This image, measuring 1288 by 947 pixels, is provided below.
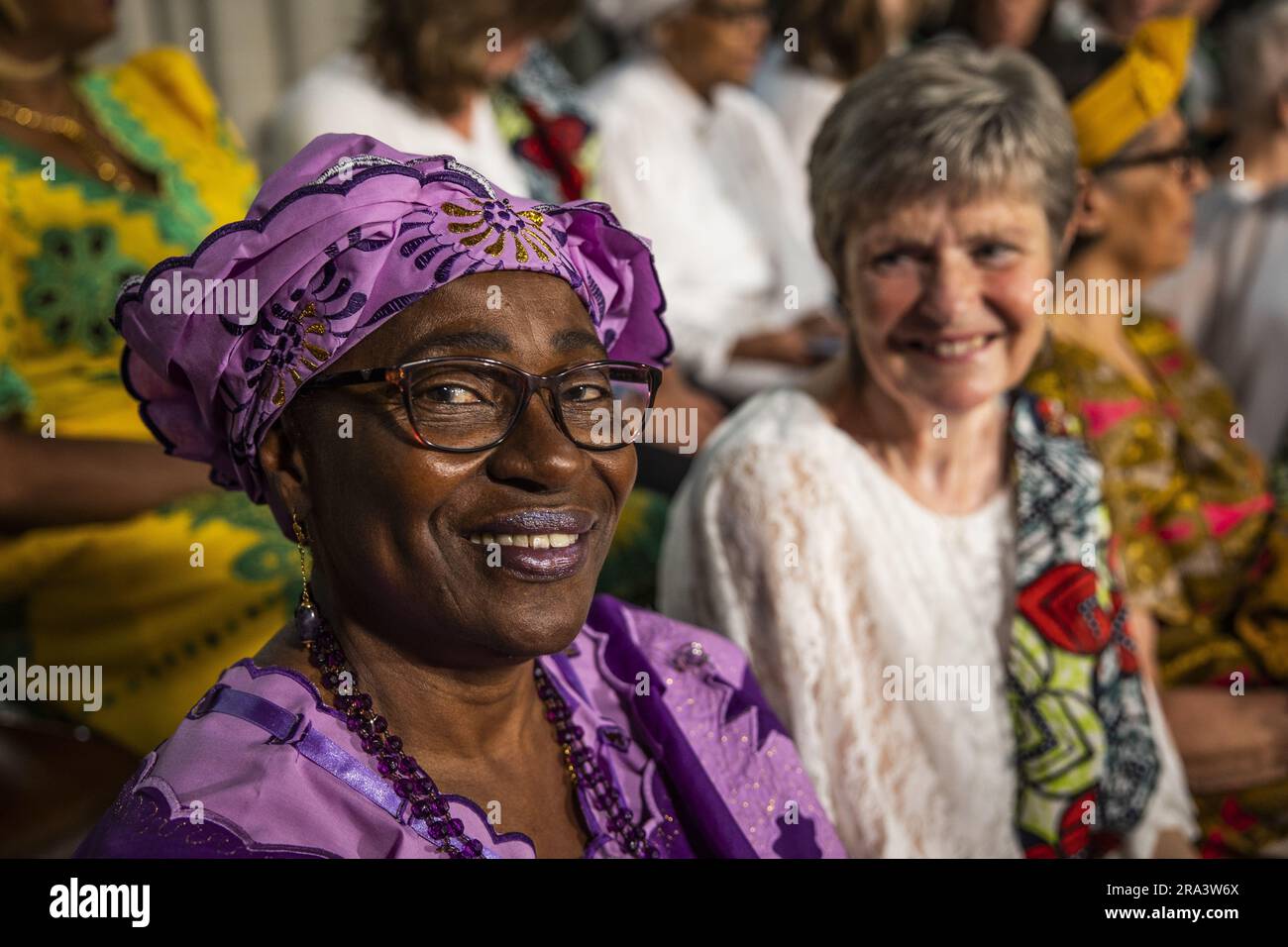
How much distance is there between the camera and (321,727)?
A: 1.24 metres

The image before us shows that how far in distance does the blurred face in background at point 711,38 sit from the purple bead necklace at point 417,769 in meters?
3.19

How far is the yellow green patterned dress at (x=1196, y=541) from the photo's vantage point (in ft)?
8.29

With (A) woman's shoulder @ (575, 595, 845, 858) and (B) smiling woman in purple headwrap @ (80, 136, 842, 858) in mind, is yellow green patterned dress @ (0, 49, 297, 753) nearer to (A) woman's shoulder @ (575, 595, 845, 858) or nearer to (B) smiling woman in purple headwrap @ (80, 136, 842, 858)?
(A) woman's shoulder @ (575, 595, 845, 858)

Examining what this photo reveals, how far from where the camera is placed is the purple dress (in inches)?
45.1

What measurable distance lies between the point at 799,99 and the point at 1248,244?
1.52m

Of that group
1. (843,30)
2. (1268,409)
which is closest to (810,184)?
(1268,409)

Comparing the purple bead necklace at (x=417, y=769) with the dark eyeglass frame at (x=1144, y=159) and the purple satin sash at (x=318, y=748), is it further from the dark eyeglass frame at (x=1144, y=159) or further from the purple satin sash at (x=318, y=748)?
the dark eyeglass frame at (x=1144, y=159)

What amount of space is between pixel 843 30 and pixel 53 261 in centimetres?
285

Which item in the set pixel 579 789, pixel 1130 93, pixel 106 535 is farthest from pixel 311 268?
pixel 1130 93

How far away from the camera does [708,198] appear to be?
414 centimetres

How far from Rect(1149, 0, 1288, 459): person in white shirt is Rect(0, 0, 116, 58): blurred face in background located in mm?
2960

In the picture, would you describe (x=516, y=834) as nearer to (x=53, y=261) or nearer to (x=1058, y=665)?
(x=1058, y=665)

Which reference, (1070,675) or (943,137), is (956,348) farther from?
(1070,675)
